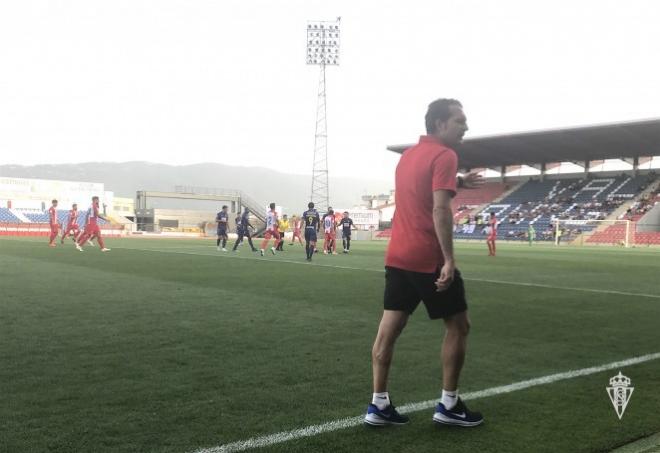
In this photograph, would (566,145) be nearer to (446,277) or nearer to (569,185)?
(569,185)

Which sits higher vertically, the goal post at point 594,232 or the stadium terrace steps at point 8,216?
the stadium terrace steps at point 8,216

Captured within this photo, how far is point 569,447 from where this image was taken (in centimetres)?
316

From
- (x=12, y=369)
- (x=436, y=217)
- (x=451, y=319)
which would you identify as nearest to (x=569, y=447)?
(x=451, y=319)

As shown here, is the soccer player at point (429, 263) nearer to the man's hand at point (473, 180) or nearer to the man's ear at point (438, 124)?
the man's ear at point (438, 124)

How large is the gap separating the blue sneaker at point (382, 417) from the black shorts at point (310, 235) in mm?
14989

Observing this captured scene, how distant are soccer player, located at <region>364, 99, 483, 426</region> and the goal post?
4267 cm

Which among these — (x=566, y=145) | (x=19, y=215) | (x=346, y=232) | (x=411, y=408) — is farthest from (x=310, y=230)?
(x=19, y=215)

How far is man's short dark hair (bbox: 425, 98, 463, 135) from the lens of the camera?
11.6 ft

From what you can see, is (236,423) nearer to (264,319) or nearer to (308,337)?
(308,337)

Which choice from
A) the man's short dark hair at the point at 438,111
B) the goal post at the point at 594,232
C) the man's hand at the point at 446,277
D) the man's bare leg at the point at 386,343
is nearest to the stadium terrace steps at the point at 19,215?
the goal post at the point at 594,232

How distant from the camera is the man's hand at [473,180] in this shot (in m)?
3.62

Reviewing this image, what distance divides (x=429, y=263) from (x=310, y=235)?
15.4 m

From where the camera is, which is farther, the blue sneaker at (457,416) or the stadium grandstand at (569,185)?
the stadium grandstand at (569,185)

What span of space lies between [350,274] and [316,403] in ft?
31.3
